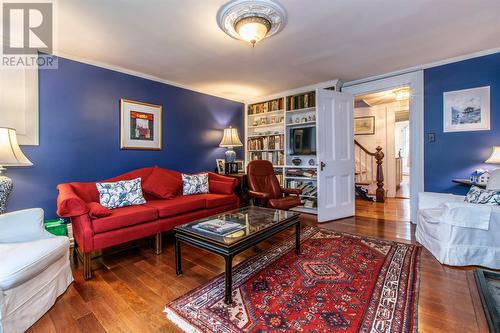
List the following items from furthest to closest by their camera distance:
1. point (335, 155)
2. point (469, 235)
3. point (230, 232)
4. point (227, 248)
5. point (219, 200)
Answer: point (335, 155) → point (219, 200) → point (469, 235) → point (230, 232) → point (227, 248)

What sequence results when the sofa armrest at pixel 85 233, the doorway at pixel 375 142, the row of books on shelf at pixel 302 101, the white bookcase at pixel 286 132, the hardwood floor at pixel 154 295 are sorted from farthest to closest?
the doorway at pixel 375 142 < the white bookcase at pixel 286 132 < the row of books on shelf at pixel 302 101 < the sofa armrest at pixel 85 233 < the hardwood floor at pixel 154 295

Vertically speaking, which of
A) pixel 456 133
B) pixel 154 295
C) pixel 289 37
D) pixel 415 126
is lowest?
pixel 154 295

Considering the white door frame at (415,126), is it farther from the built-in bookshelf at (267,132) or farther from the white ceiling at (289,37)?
the built-in bookshelf at (267,132)

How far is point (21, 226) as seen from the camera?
1747mm

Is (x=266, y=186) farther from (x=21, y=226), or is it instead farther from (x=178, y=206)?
(x=21, y=226)

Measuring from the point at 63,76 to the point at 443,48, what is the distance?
4.64 meters

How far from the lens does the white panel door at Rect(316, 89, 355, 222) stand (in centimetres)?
351

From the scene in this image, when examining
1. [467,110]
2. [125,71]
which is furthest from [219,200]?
[467,110]

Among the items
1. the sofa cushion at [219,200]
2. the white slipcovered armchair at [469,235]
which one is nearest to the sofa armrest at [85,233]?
the sofa cushion at [219,200]

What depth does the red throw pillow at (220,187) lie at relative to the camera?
3.47 m

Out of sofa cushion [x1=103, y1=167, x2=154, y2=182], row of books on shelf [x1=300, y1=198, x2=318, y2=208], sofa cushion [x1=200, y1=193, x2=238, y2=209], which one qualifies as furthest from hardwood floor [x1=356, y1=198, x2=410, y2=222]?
sofa cushion [x1=103, y1=167, x2=154, y2=182]

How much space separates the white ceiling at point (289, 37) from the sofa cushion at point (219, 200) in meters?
1.85

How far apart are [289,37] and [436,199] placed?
2501mm

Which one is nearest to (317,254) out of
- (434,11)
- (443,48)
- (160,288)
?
(160,288)
